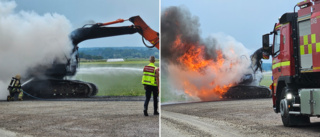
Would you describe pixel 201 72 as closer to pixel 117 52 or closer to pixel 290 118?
pixel 117 52

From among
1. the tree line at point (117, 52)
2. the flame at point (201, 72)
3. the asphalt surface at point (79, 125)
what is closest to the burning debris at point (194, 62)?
the flame at point (201, 72)

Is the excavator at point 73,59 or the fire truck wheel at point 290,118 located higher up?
the excavator at point 73,59

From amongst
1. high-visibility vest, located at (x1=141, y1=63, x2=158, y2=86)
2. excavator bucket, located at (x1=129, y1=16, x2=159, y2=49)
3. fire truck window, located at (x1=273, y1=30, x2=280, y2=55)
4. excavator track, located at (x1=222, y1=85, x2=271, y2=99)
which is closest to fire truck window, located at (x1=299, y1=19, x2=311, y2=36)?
fire truck window, located at (x1=273, y1=30, x2=280, y2=55)

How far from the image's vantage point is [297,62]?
→ 1098 cm

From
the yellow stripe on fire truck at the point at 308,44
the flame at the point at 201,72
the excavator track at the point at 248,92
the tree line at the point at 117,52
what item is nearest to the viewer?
the yellow stripe on fire truck at the point at 308,44

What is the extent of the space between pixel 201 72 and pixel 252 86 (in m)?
3.84

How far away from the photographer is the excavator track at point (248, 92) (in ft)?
104

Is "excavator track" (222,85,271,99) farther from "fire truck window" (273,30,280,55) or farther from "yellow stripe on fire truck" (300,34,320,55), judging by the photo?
"yellow stripe on fire truck" (300,34,320,55)

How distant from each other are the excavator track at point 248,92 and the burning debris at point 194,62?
0.79m

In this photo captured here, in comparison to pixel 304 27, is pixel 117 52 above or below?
above

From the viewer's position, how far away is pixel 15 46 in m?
22.3

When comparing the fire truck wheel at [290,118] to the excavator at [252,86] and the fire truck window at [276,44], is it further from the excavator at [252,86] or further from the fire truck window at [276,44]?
the excavator at [252,86]

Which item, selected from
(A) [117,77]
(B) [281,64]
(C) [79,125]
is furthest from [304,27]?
(A) [117,77]

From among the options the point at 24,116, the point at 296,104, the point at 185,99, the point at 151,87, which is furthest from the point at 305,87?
the point at 185,99
